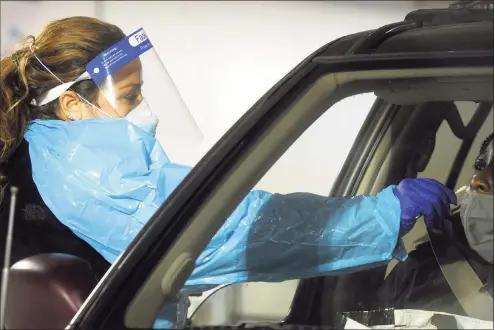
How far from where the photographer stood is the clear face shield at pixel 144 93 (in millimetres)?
1727

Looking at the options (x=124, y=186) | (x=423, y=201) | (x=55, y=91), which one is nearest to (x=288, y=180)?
(x=423, y=201)

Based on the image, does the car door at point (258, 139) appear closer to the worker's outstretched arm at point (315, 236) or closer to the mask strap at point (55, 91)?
the worker's outstretched arm at point (315, 236)

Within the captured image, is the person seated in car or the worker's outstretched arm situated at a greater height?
the worker's outstretched arm

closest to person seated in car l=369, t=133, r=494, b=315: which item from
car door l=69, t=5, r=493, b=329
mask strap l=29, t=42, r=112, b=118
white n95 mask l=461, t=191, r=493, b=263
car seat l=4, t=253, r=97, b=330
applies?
white n95 mask l=461, t=191, r=493, b=263

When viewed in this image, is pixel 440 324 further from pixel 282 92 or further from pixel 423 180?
pixel 282 92

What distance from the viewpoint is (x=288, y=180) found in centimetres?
131

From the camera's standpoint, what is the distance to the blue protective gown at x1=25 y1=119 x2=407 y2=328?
1283mm

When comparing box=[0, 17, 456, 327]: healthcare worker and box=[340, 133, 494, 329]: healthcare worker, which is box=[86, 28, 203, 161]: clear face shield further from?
box=[340, 133, 494, 329]: healthcare worker

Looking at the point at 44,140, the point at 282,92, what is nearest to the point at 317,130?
the point at 282,92

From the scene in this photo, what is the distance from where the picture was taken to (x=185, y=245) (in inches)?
44.9

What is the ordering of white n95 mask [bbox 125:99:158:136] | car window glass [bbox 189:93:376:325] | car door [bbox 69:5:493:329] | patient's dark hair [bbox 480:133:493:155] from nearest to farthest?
car door [bbox 69:5:493:329] → car window glass [bbox 189:93:376:325] → patient's dark hair [bbox 480:133:493:155] → white n95 mask [bbox 125:99:158:136]

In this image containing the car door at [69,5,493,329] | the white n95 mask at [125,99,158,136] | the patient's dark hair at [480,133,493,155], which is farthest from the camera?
the white n95 mask at [125,99,158,136]

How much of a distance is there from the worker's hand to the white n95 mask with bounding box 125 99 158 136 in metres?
0.70

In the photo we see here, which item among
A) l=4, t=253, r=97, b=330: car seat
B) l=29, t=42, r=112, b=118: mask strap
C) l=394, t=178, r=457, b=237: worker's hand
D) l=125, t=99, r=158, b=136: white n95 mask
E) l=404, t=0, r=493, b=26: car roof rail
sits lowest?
l=394, t=178, r=457, b=237: worker's hand
